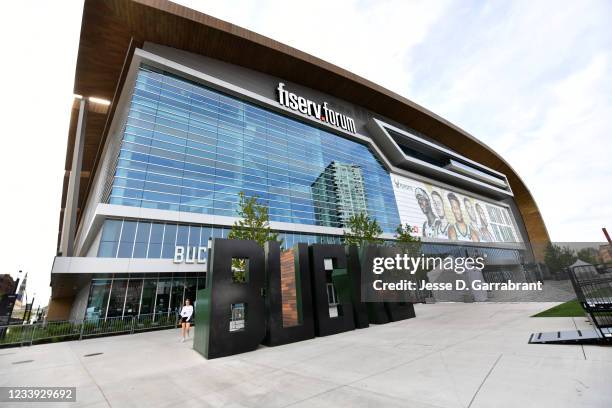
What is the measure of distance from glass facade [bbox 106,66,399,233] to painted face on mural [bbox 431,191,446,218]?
17074 mm

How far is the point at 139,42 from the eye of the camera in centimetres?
2612

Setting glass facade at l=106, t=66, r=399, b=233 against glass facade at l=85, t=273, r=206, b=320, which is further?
glass facade at l=106, t=66, r=399, b=233

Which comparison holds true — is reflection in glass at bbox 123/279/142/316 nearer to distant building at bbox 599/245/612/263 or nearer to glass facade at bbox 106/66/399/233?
glass facade at bbox 106/66/399/233

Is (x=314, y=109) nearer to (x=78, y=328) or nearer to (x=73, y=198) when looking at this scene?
(x=73, y=198)

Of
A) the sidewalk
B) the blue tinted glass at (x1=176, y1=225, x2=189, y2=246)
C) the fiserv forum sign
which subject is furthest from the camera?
the fiserv forum sign

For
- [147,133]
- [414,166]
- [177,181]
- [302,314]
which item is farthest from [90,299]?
[414,166]

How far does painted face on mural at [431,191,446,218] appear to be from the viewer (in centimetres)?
5066

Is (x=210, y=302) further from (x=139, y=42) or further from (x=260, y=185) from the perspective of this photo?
(x=139, y=42)

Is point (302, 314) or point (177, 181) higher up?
point (177, 181)

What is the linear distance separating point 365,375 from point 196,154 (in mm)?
23733

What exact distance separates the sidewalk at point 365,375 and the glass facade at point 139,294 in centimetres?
989

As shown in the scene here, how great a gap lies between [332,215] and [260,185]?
1073cm

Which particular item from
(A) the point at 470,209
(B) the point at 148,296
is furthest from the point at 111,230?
(A) the point at 470,209

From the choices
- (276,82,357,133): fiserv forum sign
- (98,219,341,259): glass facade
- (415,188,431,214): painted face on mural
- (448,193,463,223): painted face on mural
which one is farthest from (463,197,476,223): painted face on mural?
(98,219,341,259): glass facade
